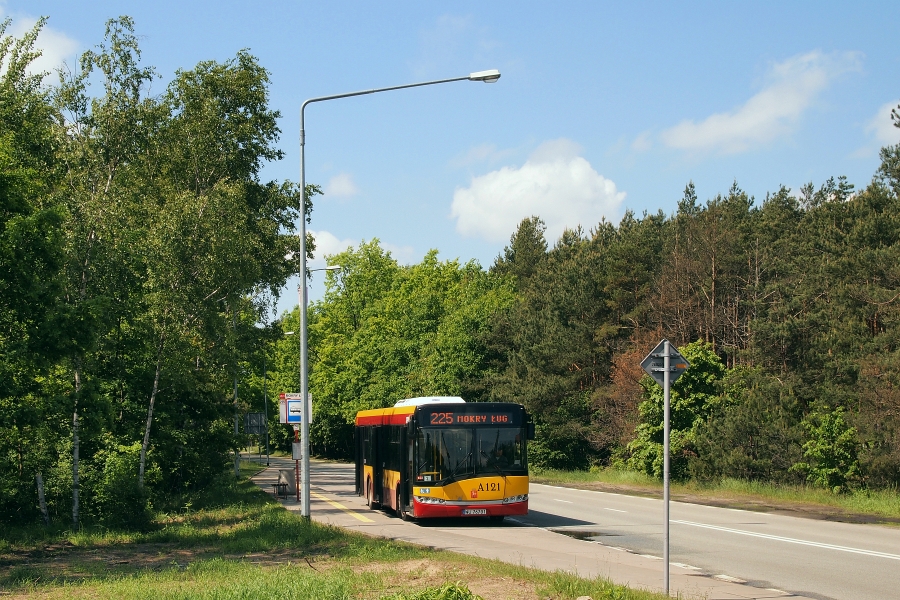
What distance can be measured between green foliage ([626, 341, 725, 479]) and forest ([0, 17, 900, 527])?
12 centimetres

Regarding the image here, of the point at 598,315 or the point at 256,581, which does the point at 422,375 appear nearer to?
the point at 598,315

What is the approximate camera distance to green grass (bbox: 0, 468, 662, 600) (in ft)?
36.2

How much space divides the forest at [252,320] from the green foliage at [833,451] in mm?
84

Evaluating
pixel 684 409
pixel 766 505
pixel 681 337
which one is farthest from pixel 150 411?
pixel 681 337

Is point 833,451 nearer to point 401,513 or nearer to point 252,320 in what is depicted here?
point 401,513

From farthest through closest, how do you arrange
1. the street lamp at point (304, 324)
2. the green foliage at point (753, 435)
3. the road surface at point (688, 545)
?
the green foliage at point (753, 435) < the street lamp at point (304, 324) < the road surface at point (688, 545)

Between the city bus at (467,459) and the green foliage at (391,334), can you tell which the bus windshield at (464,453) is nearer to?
the city bus at (467,459)

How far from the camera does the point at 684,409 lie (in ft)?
138

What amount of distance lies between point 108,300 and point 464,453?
8796 millimetres

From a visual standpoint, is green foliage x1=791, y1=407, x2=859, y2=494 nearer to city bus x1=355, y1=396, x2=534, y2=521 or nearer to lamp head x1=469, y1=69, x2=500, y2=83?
city bus x1=355, y1=396, x2=534, y2=521

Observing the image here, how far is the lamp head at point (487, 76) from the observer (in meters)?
17.5

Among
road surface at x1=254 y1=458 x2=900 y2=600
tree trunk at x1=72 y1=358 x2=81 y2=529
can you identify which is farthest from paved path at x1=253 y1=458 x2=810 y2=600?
tree trunk at x1=72 y1=358 x2=81 y2=529

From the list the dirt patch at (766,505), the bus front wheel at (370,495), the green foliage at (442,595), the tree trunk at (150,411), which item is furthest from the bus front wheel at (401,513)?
the green foliage at (442,595)

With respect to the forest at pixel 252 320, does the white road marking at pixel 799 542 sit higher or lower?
lower
